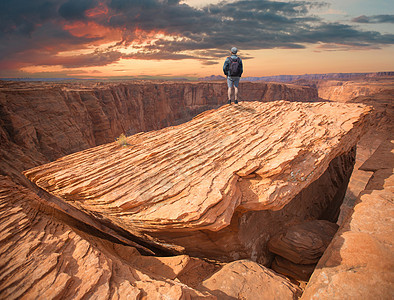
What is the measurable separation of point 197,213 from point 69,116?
959 inches

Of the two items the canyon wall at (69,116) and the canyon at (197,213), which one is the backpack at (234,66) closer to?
the canyon at (197,213)

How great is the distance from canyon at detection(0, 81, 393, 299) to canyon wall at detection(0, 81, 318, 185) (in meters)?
9.55

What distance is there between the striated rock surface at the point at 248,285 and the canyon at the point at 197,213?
2 cm

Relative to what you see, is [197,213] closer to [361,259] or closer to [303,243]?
[361,259]

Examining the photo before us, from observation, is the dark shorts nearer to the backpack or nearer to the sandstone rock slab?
the backpack

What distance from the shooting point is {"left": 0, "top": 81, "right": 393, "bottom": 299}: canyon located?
126 inches

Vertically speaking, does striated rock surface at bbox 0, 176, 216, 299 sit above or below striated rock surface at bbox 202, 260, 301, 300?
above

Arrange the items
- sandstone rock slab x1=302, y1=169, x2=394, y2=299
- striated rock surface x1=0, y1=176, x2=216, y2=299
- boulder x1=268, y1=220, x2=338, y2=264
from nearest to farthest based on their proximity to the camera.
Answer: striated rock surface x1=0, y1=176, x2=216, y2=299 < sandstone rock slab x1=302, y1=169, x2=394, y2=299 < boulder x1=268, y1=220, x2=338, y2=264

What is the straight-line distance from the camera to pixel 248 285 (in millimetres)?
3910

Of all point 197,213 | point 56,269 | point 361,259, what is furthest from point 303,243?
point 56,269

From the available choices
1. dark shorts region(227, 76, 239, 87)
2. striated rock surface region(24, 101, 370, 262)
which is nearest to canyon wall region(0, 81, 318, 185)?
striated rock surface region(24, 101, 370, 262)

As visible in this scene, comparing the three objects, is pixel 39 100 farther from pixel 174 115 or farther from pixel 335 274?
pixel 174 115

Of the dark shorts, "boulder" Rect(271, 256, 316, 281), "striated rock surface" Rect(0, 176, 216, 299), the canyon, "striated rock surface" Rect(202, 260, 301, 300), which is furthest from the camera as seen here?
the dark shorts

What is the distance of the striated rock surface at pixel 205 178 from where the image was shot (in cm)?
431
